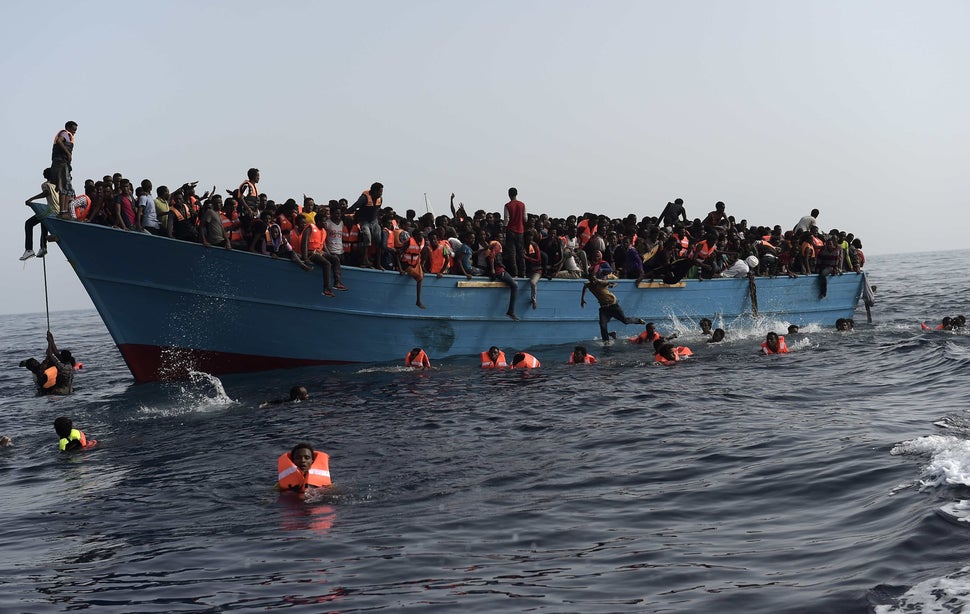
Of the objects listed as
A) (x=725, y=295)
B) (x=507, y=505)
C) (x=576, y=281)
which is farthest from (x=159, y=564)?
(x=725, y=295)

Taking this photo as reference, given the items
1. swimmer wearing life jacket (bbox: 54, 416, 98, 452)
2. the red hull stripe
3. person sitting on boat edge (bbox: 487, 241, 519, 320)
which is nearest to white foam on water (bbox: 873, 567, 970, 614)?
swimmer wearing life jacket (bbox: 54, 416, 98, 452)

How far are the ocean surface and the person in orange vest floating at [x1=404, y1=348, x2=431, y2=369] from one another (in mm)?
1057

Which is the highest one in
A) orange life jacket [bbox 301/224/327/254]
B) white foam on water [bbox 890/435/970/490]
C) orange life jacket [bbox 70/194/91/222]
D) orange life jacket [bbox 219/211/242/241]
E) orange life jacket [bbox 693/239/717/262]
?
orange life jacket [bbox 70/194/91/222]

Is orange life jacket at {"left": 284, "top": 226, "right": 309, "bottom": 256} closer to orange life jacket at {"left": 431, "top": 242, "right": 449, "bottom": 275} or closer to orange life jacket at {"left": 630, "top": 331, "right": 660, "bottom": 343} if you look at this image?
orange life jacket at {"left": 431, "top": 242, "right": 449, "bottom": 275}

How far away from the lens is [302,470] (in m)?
9.23

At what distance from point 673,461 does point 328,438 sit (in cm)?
474

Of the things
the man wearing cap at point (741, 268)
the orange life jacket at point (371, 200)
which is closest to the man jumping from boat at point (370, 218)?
the orange life jacket at point (371, 200)

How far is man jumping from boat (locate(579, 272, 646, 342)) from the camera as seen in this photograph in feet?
64.3

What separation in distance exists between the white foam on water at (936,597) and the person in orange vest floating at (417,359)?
1270 centimetres

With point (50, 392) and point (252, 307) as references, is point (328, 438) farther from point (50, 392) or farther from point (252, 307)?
point (50, 392)

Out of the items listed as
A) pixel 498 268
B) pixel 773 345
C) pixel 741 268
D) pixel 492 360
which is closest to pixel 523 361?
pixel 492 360

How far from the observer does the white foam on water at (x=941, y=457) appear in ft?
26.0

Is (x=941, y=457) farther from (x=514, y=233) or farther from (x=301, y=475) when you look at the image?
(x=514, y=233)

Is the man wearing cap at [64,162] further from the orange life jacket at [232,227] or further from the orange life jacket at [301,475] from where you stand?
the orange life jacket at [301,475]
